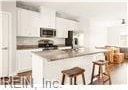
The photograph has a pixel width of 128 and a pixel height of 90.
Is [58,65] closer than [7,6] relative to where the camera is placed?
Yes

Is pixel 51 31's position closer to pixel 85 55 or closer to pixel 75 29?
pixel 75 29

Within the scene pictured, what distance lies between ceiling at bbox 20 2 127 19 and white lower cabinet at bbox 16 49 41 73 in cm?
97

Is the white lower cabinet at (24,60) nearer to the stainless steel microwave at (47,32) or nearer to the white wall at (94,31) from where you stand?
the stainless steel microwave at (47,32)

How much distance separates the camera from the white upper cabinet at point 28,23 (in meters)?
3.34

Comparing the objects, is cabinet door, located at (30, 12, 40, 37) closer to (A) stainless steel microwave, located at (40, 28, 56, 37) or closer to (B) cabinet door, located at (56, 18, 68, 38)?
(A) stainless steel microwave, located at (40, 28, 56, 37)

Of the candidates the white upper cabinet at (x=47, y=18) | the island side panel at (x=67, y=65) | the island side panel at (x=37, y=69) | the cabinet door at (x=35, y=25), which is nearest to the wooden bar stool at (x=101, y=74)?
the island side panel at (x=67, y=65)

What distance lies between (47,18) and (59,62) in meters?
1.10

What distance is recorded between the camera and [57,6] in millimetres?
2975

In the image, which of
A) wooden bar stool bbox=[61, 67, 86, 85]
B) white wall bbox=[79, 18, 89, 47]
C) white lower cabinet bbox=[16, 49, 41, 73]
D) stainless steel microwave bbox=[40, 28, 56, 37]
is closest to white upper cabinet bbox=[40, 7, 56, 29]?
stainless steel microwave bbox=[40, 28, 56, 37]

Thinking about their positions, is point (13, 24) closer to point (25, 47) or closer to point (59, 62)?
point (25, 47)

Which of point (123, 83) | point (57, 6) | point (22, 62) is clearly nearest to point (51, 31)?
point (57, 6)

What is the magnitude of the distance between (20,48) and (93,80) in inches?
61.9

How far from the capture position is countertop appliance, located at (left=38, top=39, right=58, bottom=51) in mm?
3150

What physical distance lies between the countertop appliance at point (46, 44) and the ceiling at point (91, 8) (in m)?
0.68
